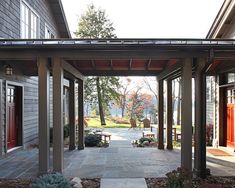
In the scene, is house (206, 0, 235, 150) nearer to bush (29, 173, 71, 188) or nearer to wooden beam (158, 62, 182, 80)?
wooden beam (158, 62, 182, 80)

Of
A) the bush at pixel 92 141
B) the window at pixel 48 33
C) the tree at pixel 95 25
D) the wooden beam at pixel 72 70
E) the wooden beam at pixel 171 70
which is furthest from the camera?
the tree at pixel 95 25

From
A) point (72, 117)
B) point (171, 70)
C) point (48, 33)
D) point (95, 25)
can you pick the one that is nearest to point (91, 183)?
point (171, 70)

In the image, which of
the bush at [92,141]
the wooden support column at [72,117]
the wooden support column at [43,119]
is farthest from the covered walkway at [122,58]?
the bush at [92,141]

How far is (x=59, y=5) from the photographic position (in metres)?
15.4

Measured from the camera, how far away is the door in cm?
1177

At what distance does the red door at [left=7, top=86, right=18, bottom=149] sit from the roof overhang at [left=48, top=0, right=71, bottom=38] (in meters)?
5.70

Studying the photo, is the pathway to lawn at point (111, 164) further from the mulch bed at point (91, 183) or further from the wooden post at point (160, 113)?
the wooden post at point (160, 113)

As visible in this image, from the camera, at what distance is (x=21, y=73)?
37.7 feet

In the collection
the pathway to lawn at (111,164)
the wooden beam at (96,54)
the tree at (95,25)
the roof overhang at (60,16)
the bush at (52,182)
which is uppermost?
the tree at (95,25)

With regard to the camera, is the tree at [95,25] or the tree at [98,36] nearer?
the tree at [98,36]

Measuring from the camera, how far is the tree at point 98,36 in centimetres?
2670

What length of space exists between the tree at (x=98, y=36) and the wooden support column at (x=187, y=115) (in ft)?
62.5

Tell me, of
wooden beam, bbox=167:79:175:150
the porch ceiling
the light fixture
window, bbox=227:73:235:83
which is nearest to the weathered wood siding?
the light fixture

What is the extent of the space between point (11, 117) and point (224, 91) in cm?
825
